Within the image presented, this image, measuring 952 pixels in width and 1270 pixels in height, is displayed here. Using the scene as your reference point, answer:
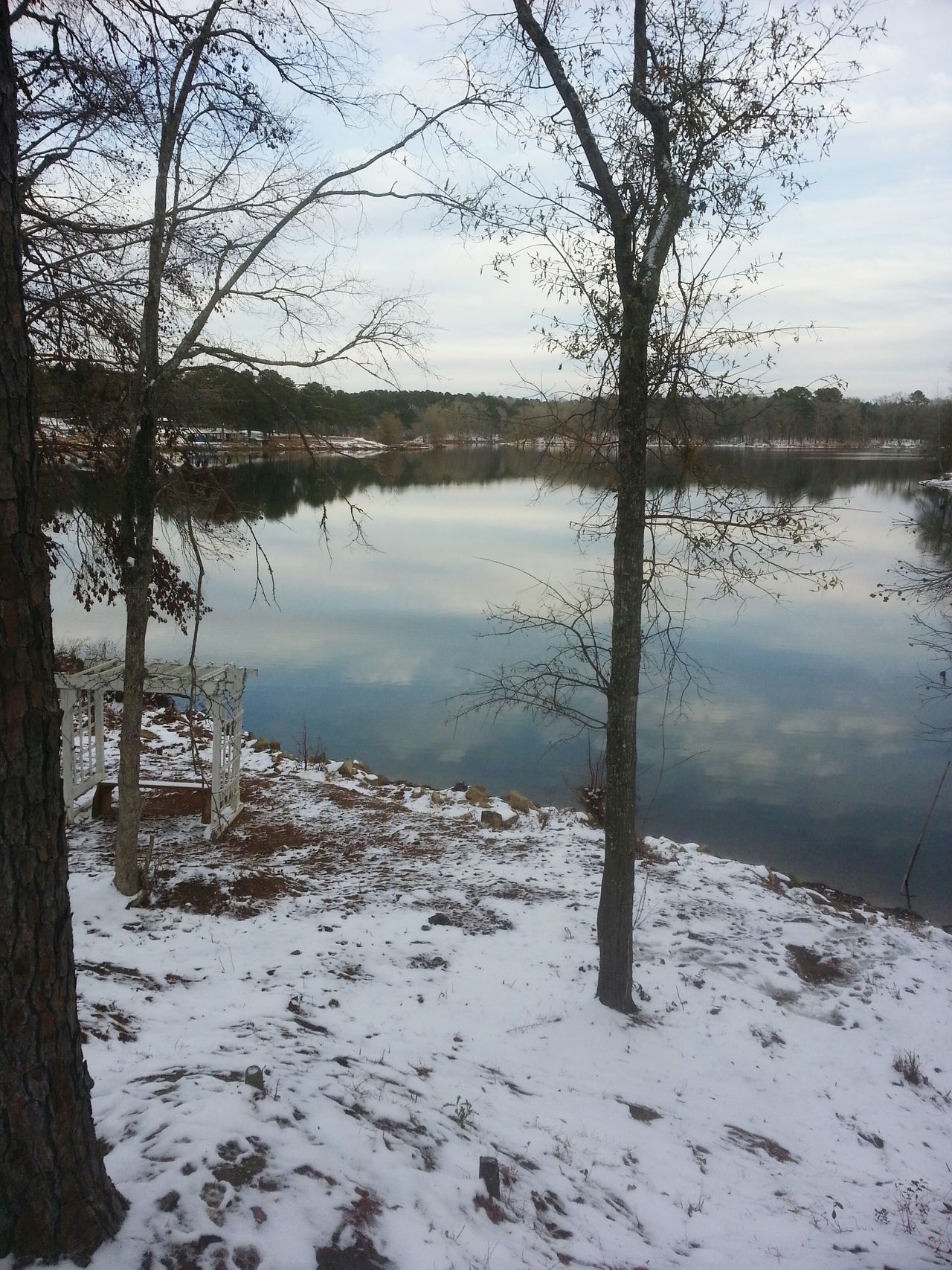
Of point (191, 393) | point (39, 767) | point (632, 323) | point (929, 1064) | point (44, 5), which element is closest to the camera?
point (39, 767)

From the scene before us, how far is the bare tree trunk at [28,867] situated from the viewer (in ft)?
7.65

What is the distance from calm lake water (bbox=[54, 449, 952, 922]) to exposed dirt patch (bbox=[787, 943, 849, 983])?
2.55m

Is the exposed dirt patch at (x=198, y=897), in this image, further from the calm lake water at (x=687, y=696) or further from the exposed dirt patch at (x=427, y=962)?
the calm lake water at (x=687, y=696)

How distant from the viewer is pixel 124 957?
6188 millimetres

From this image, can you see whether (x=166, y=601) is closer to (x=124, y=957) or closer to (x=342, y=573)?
(x=124, y=957)

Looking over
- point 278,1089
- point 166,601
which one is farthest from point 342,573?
point 278,1089

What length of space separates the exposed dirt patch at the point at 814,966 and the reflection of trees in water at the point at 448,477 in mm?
4096

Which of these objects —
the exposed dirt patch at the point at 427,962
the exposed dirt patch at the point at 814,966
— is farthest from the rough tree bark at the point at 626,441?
the exposed dirt patch at the point at 814,966

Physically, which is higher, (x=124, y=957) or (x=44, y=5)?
(x=44, y=5)

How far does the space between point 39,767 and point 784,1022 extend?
5963 mm

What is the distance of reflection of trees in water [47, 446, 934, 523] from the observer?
6.29m

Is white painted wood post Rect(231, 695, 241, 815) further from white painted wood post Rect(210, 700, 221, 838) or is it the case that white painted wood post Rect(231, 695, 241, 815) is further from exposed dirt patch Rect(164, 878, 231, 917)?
exposed dirt patch Rect(164, 878, 231, 917)

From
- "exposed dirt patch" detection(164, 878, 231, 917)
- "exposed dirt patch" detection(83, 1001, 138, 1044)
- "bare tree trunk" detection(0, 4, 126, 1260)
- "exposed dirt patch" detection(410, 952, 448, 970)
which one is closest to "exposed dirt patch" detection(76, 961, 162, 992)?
"exposed dirt patch" detection(83, 1001, 138, 1044)

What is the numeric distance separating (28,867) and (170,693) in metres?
7.00
